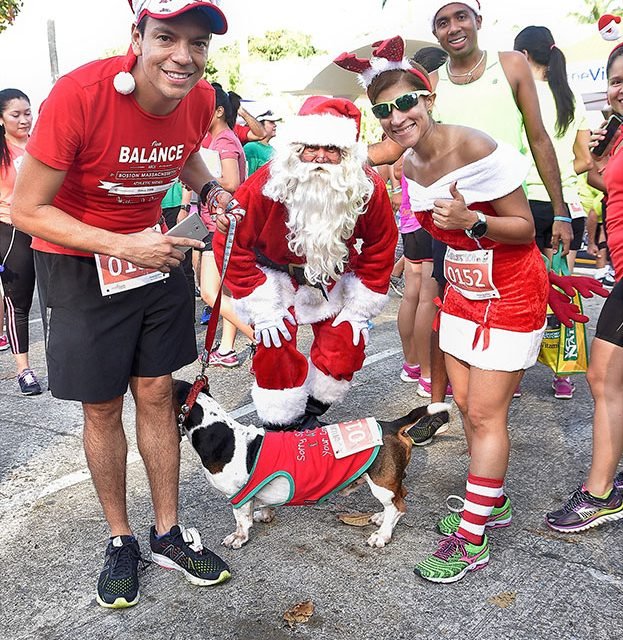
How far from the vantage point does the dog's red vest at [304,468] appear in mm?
2754

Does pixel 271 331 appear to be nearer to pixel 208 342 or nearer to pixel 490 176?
pixel 208 342

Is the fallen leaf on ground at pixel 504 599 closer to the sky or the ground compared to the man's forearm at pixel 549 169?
closer to the ground

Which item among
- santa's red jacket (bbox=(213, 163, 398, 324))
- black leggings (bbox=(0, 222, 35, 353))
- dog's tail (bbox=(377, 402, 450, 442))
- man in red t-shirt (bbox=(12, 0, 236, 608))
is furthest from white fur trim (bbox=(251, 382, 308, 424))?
black leggings (bbox=(0, 222, 35, 353))

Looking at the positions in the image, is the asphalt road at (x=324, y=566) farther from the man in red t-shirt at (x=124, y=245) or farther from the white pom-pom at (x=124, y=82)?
the white pom-pom at (x=124, y=82)

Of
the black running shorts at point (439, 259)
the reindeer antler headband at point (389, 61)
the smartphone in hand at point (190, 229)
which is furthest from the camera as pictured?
the black running shorts at point (439, 259)

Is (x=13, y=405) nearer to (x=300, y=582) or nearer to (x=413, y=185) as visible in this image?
(x=300, y=582)

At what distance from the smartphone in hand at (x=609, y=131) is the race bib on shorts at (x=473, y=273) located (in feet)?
2.93

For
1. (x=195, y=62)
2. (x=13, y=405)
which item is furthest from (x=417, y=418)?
(x=13, y=405)

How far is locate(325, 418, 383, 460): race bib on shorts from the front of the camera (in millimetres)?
2809

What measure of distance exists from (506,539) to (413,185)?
1.55 m

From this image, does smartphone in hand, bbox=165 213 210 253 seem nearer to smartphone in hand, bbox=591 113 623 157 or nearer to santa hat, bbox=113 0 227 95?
santa hat, bbox=113 0 227 95

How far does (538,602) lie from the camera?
8.04 ft

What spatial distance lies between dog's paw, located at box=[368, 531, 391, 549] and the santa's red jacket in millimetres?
1163

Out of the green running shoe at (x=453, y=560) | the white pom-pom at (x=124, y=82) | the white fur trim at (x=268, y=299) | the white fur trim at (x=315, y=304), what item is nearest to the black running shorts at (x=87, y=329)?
the white pom-pom at (x=124, y=82)
